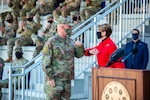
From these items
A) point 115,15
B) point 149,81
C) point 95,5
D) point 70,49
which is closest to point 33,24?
point 95,5

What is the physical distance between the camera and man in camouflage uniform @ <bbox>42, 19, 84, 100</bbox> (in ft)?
22.7

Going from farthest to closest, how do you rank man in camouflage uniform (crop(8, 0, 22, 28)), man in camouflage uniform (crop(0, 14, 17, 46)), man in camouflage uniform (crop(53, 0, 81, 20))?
1. man in camouflage uniform (crop(8, 0, 22, 28))
2. man in camouflage uniform (crop(0, 14, 17, 46))
3. man in camouflage uniform (crop(53, 0, 81, 20))

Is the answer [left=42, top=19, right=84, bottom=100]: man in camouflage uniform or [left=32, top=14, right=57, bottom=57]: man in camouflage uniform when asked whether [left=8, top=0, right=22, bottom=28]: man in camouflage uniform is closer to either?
[left=32, top=14, right=57, bottom=57]: man in camouflage uniform

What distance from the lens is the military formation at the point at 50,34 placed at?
22.8ft

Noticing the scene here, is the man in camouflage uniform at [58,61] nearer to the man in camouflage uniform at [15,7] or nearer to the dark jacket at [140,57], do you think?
the dark jacket at [140,57]

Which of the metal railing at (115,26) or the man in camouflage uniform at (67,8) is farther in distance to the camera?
the man in camouflage uniform at (67,8)

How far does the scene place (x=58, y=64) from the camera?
6.98 m

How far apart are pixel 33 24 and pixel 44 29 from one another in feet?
1.38

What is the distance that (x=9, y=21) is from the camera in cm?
1513

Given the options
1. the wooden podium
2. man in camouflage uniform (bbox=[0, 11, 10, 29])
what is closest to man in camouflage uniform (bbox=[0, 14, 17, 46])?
man in camouflage uniform (bbox=[0, 11, 10, 29])

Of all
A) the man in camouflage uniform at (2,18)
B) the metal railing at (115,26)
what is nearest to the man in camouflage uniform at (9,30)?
the man in camouflage uniform at (2,18)

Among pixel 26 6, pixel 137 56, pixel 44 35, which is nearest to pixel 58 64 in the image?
pixel 137 56

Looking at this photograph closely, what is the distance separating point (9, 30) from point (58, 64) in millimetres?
8192

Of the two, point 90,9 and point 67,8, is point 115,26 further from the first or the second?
point 67,8
